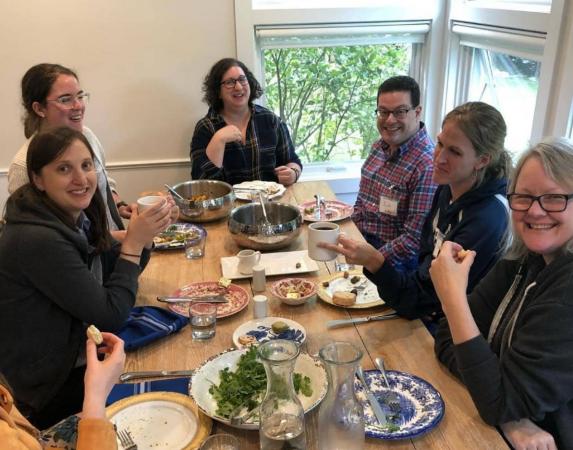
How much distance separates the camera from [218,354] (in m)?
1.33

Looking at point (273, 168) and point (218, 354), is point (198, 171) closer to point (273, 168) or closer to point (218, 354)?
point (273, 168)


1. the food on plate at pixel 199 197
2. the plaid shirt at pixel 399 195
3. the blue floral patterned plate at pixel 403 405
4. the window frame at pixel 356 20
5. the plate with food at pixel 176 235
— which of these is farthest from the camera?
the window frame at pixel 356 20

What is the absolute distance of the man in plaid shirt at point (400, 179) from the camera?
2.22m

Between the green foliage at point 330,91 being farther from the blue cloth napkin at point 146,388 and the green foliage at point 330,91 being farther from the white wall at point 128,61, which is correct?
the blue cloth napkin at point 146,388

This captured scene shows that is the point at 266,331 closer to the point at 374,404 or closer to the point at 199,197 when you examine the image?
the point at 374,404

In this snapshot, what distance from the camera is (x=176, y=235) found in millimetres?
2191

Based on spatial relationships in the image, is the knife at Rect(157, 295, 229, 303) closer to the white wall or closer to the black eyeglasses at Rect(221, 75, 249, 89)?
the black eyeglasses at Rect(221, 75, 249, 89)

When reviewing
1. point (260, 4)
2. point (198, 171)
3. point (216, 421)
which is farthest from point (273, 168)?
point (216, 421)

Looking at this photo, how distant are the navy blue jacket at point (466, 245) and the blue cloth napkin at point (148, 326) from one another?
60 centimetres

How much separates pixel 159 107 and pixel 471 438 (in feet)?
9.17

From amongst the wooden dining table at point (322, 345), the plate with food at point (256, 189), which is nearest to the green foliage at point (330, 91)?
the plate with food at point (256, 189)

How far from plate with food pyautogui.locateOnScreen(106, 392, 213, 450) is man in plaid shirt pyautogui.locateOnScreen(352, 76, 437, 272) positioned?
47.4 inches

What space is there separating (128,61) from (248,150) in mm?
941

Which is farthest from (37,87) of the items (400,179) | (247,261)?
(400,179)
